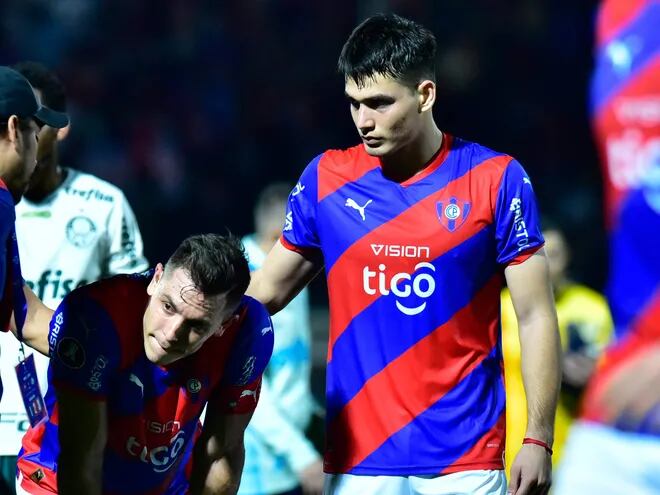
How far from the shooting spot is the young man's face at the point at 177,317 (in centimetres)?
356

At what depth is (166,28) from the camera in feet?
40.0

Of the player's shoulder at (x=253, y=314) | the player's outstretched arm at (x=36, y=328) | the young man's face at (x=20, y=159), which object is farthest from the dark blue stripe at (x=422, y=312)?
the young man's face at (x=20, y=159)

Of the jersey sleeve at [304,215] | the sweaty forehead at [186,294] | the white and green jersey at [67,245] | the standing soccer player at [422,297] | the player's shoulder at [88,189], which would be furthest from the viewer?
the player's shoulder at [88,189]

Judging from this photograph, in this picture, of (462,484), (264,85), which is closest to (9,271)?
(462,484)

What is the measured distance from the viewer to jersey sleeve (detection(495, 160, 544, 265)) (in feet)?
12.3

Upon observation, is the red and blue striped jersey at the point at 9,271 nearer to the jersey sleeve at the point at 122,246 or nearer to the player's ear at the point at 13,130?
the player's ear at the point at 13,130

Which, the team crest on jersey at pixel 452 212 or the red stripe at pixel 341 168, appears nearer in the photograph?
the team crest on jersey at pixel 452 212

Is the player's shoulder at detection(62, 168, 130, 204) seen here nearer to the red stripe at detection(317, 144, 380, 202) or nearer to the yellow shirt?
the red stripe at detection(317, 144, 380, 202)

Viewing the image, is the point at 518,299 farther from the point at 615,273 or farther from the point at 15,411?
the point at 15,411

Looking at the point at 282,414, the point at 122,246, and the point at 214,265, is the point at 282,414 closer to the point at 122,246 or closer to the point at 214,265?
the point at 122,246

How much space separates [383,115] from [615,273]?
4.23ft

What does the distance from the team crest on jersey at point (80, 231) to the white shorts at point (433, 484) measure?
163 centimetres

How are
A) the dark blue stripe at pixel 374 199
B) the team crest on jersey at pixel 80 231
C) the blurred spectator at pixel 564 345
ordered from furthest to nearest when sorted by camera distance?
the blurred spectator at pixel 564 345, the team crest on jersey at pixel 80 231, the dark blue stripe at pixel 374 199

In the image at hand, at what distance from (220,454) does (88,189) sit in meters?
1.62
